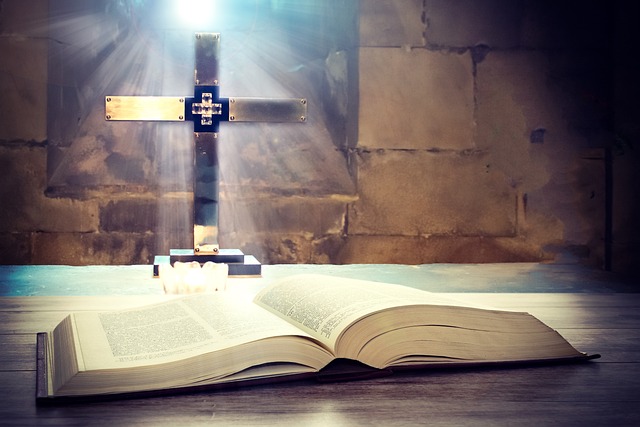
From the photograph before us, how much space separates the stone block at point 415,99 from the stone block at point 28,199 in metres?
1.21

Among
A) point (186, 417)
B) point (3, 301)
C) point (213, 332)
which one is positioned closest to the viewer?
point (186, 417)

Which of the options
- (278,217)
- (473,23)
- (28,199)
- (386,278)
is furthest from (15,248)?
(473,23)

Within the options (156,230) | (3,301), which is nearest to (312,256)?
(156,230)

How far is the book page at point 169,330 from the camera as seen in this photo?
0.71 m

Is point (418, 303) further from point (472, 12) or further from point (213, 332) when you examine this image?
point (472, 12)

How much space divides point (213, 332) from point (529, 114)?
7.86 ft

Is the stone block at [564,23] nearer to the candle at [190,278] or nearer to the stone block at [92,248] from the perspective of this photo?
the stone block at [92,248]

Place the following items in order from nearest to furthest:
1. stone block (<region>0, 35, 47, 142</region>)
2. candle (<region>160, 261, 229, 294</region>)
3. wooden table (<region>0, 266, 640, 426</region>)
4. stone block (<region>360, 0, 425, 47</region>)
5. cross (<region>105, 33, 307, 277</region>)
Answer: wooden table (<region>0, 266, 640, 426</region>)
candle (<region>160, 261, 229, 294</region>)
cross (<region>105, 33, 307, 277</region>)
stone block (<region>0, 35, 47, 142</region>)
stone block (<region>360, 0, 425, 47</region>)

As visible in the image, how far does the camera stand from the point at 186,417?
2.09 feet

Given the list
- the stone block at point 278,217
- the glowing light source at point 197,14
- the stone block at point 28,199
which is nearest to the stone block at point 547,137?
the stone block at point 278,217

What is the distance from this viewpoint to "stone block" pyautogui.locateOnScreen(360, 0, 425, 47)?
2817 mm

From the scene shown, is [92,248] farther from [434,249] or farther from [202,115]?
[434,249]

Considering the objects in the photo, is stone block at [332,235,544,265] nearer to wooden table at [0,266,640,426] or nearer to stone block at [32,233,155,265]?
stone block at [32,233,155,265]

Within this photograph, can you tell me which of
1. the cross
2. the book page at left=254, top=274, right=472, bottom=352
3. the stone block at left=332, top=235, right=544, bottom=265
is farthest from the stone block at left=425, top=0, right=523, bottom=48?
the book page at left=254, top=274, right=472, bottom=352
